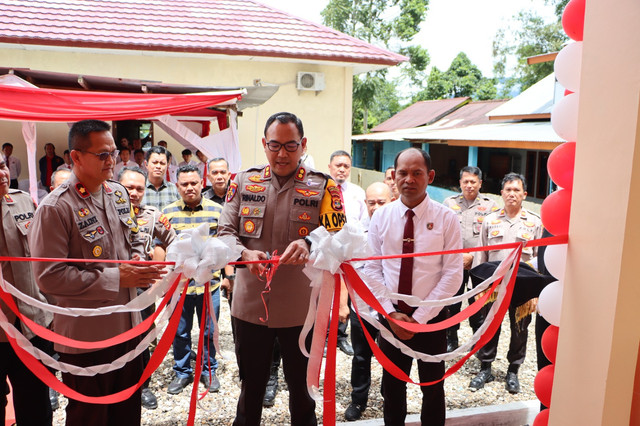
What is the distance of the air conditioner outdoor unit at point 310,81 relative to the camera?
31.8 feet

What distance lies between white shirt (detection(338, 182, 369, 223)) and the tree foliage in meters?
29.4

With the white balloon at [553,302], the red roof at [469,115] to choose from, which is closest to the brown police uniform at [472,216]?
the white balloon at [553,302]

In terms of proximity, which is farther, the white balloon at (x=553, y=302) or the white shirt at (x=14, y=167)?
the white shirt at (x=14, y=167)

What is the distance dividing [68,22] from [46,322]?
8.18 metres

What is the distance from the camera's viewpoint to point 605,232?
1.82 m

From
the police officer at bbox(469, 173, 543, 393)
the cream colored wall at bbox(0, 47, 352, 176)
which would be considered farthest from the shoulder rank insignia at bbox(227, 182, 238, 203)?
the cream colored wall at bbox(0, 47, 352, 176)

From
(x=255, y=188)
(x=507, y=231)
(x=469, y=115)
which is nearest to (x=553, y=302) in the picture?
(x=255, y=188)

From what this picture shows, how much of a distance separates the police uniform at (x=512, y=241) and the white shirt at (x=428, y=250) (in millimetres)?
1594

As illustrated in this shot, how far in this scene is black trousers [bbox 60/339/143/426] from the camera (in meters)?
2.27

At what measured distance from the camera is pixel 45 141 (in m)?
8.84

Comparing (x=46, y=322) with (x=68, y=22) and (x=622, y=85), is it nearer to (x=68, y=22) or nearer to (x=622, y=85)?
(x=622, y=85)

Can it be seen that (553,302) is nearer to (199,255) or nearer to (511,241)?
(199,255)

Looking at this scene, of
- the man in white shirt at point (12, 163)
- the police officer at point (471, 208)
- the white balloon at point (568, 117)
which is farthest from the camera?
the man in white shirt at point (12, 163)

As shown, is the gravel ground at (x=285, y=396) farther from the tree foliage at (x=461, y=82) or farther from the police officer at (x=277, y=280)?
the tree foliage at (x=461, y=82)
